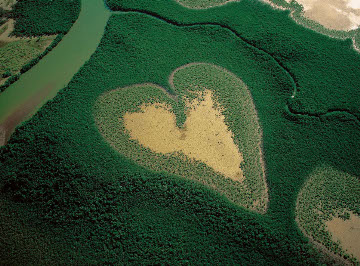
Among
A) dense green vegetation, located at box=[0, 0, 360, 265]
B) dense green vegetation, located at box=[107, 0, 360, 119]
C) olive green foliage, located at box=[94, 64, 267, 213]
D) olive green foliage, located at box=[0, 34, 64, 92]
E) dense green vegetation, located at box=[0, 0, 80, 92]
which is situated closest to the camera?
dense green vegetation, located at box=[0, 0, 360, 265]

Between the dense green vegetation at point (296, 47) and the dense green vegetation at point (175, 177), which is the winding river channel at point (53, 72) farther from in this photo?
the dense green vegetation at point (296, 47)

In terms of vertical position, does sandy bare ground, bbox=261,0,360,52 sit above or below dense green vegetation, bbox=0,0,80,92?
above

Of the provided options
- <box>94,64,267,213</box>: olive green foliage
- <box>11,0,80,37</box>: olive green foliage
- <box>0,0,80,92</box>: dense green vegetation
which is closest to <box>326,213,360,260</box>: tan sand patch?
<box>94,64,267,213</box>: olive green foliage

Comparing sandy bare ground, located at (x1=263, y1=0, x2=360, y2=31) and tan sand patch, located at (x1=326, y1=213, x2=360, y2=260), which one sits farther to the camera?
sandy bare ground, located at (x1=263, y1=0, x2=360, y2=31)

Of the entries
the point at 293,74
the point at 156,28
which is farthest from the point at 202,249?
the point at 156,28

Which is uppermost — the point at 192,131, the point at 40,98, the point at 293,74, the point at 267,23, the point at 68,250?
the point at 267,23

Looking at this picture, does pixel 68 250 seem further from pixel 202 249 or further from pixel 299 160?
pixel 299 160

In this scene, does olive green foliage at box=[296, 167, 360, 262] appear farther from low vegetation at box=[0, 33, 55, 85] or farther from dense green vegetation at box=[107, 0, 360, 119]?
low vegetation at box=[0, 33, 55, 85]
